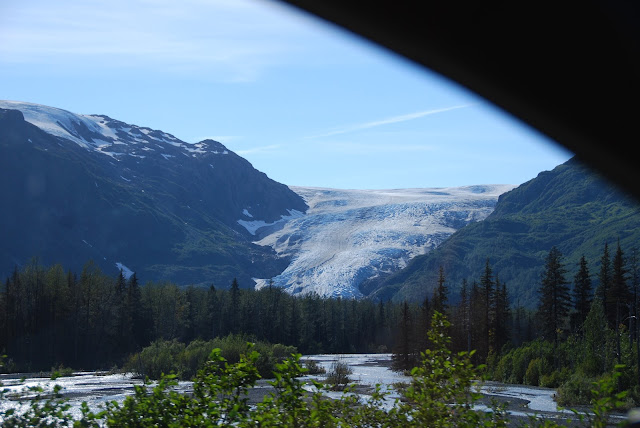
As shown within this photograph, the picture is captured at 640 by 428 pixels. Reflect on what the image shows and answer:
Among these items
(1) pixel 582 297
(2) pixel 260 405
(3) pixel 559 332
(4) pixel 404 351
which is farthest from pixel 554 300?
(2) pixel 260 405

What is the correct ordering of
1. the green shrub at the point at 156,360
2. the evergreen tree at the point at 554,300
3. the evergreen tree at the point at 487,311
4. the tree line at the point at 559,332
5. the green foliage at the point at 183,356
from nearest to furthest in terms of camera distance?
the tree line at the point at 559,332 < the green foliage at the point at 183,356 < the green shrub at the point at 156,360 < the evergreen tree at the point at 554,300 < the evergreen tree at the point at 487,311

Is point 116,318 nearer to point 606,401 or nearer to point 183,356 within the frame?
point 183,356

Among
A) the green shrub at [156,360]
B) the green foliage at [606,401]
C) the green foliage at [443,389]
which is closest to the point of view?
the green foliage at [606,401]

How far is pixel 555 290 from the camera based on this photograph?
53688 mm

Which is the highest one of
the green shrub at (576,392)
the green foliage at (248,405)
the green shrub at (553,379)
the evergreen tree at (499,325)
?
the green foliage at (248,405)

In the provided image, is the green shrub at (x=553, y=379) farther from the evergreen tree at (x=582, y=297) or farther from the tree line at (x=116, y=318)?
the tree line at (x=116, y=318)

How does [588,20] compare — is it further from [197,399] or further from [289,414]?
[197,399]

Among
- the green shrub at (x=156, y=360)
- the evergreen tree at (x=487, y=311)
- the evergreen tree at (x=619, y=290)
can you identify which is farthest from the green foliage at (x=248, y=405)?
the evergreen tree at (x=487, y=311)

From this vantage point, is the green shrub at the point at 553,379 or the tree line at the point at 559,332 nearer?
the tree line at the point at 559,332

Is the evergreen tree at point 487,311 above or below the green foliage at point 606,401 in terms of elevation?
below

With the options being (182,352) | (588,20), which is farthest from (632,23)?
(182,352)

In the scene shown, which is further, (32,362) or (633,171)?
(32,362)

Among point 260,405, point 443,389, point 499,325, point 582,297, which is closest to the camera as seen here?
point 260,405

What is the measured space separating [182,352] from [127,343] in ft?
68.5
